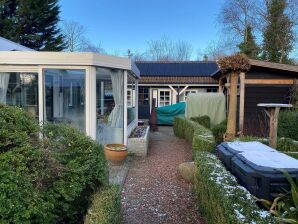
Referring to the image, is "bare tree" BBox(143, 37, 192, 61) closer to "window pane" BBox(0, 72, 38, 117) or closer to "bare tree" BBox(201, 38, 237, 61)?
"bare tree" BBox(201, 38, 237, 61)

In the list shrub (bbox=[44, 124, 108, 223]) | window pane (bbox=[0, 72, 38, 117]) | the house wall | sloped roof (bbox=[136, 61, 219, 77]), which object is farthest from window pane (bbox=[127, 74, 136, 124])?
sloped roof (bbox=[136, 61, 219, 77])

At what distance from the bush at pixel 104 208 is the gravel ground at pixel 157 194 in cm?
127

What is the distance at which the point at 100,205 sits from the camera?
2.90 meters

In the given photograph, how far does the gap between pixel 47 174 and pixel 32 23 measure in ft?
77.4

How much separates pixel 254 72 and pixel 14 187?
38.9ft

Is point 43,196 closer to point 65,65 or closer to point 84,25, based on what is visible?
point 65,65

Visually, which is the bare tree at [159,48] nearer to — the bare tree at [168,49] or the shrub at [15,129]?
the bare tree at [168,49]

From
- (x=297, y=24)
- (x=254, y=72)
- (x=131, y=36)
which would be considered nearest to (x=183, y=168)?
(x=254, y=72)

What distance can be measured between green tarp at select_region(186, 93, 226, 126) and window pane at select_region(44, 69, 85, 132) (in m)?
7.46

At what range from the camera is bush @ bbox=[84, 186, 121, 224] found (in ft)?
8.70

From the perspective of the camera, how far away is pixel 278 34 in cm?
2467

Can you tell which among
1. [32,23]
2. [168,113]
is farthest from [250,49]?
[32,23]

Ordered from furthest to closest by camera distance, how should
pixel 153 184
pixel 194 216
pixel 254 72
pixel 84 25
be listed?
pixel 84 25
pixel 254 72
pixel 153 184
pixel 194 216

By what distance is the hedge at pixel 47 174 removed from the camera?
2.48m
